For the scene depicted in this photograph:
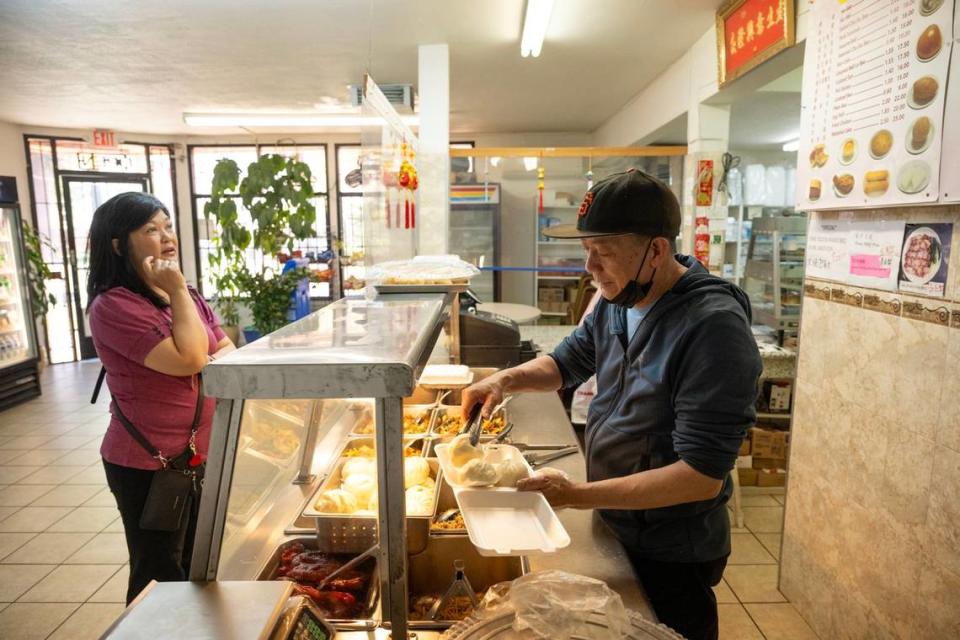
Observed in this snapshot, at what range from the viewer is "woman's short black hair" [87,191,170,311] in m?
2.07

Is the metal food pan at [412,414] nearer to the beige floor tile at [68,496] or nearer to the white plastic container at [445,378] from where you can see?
the white plastic container at [445,378]

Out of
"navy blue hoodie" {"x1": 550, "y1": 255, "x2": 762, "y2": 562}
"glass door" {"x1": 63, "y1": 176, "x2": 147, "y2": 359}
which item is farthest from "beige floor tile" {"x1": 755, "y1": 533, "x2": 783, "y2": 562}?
"glass door" {"x1": 63, "y1": 176, "x2": 147, "y2": 359}

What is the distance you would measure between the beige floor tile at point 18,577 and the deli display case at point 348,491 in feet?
7.85

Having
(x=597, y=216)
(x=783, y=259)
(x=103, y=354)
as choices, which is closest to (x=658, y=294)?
(x=597, y=216)

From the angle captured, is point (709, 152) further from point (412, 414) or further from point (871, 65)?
point (412, 414)

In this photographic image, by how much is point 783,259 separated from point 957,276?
4.21 meters

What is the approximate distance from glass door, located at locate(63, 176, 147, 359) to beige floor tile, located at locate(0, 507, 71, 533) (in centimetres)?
555

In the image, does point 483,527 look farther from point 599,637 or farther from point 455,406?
point 455,406

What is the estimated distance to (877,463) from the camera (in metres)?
2.31

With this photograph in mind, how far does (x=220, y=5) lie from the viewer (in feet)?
12.8

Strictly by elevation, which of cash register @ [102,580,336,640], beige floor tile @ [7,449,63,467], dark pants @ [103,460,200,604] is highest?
cash register @ [102,580,336,640]

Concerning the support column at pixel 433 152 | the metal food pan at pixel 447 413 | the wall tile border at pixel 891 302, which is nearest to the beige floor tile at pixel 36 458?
the support column at pixel 433 152

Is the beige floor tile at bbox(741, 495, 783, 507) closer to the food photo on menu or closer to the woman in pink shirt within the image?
the food photo on menu

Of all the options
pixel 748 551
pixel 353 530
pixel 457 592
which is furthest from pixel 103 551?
pixel 748 551
